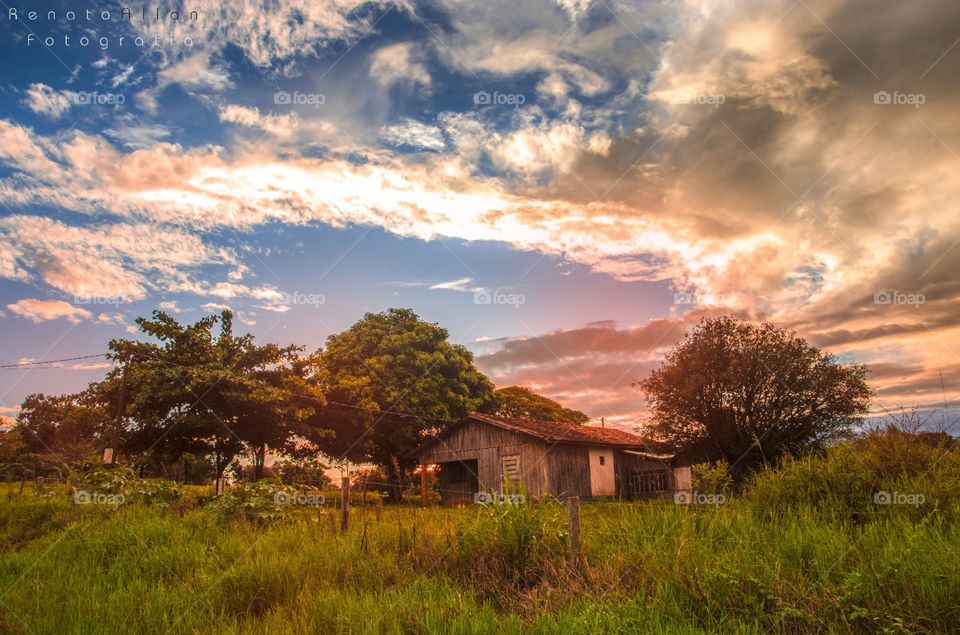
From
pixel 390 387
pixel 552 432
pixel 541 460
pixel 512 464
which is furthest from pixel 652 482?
pixel 390 387

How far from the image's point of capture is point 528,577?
8.16 m

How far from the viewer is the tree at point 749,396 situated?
111 feet

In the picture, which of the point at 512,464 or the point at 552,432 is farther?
the point at 552,432

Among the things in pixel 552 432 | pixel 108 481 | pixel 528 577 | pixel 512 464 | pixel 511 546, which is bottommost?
pixel 528 577

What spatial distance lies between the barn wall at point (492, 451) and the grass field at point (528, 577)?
20.3m

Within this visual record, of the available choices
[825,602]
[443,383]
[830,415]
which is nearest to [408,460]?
[443,383]

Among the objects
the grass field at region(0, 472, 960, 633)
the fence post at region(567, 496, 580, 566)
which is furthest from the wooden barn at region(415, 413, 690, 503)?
the fence post at region(567, 496, 580, 566)

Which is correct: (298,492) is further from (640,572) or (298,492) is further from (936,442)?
(936,442)

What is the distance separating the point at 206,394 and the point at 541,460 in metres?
17.2

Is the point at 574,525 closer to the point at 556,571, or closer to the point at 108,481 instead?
the point at 556,571

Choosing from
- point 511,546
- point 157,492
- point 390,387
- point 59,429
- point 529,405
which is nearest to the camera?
point 511,546

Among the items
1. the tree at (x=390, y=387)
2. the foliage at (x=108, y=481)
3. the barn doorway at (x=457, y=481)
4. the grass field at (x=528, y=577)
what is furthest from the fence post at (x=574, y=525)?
the tree at (x=390, y=387)

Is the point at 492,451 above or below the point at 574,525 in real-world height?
above

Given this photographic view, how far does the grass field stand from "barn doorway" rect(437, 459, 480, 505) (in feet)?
78.9
